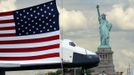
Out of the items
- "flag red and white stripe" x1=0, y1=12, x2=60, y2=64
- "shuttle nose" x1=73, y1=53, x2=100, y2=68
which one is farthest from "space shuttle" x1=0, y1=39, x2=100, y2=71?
"flag red and white stripe" x1=0, y1=12, x2=60, y2=64

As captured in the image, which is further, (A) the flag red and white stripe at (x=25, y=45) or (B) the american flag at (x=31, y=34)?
(A) the flag red and white stripe at (x=25, y=45)

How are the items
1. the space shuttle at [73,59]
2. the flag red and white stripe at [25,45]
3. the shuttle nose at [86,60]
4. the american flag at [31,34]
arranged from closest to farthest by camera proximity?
the american flag at [31,34], the flag red and white stripe at [25,45], the space shuttle at [73,59], the shuttle nose at [86,60]

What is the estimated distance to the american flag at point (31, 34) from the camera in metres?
20.6

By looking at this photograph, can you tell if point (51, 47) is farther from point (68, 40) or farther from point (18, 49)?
point (68, 40)

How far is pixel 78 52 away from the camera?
43.8 metres

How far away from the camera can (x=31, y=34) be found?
20.9 metres

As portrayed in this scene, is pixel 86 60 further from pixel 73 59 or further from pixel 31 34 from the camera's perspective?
pixel 31 34

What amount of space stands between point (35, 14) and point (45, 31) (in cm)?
62

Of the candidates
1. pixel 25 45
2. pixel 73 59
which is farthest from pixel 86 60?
pixel 25 45

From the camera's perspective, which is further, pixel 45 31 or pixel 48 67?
pixel 48 67

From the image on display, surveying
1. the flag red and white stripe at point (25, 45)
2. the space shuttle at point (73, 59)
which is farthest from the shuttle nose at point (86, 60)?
the flag red and white stripe at point (25, 45)

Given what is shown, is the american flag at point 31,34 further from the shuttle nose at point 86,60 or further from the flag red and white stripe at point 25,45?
the shuttle nose at point 86,60

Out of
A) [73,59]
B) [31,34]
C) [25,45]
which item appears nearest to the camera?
[31,34]

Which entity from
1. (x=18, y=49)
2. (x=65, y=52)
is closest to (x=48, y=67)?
(x=65, y=52)
